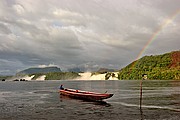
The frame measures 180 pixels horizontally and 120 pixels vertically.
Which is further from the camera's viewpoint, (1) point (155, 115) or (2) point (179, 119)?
(1) point (155, 115)

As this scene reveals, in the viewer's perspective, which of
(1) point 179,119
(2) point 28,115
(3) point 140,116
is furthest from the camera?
(2) point 28,115

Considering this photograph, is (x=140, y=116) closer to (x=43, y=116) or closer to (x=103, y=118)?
(x=103, y=118)

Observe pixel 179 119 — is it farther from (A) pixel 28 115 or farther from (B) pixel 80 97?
(B) pixel 80 97

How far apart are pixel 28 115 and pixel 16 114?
3.32m

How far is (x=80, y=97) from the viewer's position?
7619cm

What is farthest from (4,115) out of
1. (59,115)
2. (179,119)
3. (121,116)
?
(179,119)

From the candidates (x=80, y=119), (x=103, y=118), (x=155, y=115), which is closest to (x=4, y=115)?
(x=80, y=119)

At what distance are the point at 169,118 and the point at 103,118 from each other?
39.4 feet

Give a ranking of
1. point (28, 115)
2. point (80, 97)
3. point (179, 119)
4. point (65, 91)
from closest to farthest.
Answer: point (179, 119), point (28, 115), point (80, 97), point (65, 91)

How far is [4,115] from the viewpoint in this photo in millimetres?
48000

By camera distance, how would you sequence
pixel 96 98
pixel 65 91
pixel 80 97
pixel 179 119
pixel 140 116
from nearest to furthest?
1. pixel 179 119
2. pixel 140 116
3. pixel 96 98
4. pixel 80 97
5. pixel 65 91

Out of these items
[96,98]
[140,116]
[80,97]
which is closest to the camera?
[140,116]

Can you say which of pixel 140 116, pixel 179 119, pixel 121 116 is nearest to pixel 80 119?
pixel 121 116

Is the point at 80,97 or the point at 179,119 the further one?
the point at 80,97
